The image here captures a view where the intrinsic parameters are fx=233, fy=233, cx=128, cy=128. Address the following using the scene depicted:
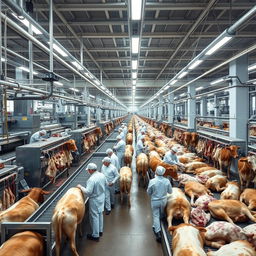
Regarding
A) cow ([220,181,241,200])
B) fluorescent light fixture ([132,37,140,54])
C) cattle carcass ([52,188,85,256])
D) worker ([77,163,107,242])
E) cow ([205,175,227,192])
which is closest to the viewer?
cattle carcass ([52,188,85,256])

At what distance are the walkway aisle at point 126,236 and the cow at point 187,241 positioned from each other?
122 cm

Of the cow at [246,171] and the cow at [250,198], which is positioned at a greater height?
the cow at [246,171]

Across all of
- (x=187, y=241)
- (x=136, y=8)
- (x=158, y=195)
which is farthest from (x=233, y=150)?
(x=136, y=8)

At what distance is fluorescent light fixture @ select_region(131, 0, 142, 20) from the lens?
4.88 meters

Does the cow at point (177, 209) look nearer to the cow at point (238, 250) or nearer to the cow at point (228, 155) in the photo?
the cow at point (238, 250)

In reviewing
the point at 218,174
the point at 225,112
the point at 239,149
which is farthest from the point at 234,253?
the point at 225,112

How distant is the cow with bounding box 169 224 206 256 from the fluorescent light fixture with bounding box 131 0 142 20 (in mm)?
4398

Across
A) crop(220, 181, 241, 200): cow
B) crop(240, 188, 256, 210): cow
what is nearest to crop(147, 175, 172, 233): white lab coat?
crop(220, 181, 241, 200): cow

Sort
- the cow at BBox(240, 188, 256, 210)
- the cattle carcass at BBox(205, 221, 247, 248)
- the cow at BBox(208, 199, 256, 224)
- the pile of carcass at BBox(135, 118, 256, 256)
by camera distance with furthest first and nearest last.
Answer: the cow at BBox(240, 188, 256, 210) → the cow at BBox(208, 199, 256, 224) → the cattle carcass at BBox(205, 221, 247, 248) → the pile of carcass at BBox(135, 118, 256, 256)

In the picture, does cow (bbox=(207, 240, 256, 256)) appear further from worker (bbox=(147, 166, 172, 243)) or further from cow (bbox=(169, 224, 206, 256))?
worker (bbox=(147, 166, 172, 243))

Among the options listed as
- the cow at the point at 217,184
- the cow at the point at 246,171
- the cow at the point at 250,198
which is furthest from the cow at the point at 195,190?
the cow at the point at 246,171

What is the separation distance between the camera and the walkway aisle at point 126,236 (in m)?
4.62

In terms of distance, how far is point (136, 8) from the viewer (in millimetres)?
5066

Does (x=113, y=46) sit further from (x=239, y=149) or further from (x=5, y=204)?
(x=5, y=204)
